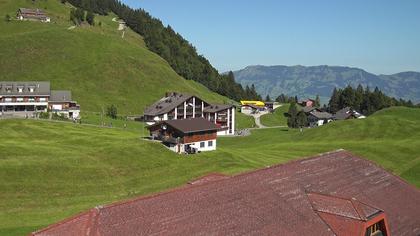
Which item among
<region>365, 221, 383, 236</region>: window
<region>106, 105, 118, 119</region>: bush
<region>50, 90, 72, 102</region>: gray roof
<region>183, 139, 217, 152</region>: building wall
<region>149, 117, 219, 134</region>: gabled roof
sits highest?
<region>50, 90, 72, 102</region>: gray roof

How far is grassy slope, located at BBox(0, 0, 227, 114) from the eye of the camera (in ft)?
502

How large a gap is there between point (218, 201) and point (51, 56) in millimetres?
157023

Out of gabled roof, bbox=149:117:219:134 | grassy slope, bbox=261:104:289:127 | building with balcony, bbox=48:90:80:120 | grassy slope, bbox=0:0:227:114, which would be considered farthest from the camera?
grassy slope, bbox=261:104:289:127

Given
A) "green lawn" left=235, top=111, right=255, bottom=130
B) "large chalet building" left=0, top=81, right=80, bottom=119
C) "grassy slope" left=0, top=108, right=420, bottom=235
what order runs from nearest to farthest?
"grassy slope" left=0, top=108, right=420, bottom=235, "large chalet building" left=0, top=81, right=80, bottom=119, "green lawn" left=235, top=111, right=255, bottom=130

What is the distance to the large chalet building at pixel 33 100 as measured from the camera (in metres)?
118

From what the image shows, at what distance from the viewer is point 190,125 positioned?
3337 inches

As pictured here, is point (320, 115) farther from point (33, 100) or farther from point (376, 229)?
point (376, 229)

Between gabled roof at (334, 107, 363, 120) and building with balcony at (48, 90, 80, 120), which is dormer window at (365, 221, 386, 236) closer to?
building with balcony at (48, 90, 80, 120)

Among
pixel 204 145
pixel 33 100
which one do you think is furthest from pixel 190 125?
pixel 33 100

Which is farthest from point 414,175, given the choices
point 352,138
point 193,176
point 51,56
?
point 51,56

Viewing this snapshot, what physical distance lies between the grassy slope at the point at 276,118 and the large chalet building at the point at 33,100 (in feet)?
233

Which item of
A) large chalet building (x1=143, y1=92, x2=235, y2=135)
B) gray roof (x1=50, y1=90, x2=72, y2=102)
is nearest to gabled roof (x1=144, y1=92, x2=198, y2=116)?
large chalet building (x1=143, y1=92, x2=235, y2=135)

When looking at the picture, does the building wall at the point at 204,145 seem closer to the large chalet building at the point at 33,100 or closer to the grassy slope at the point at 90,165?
the grassy slope at the point at 90,165

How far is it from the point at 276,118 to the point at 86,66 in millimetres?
71323
